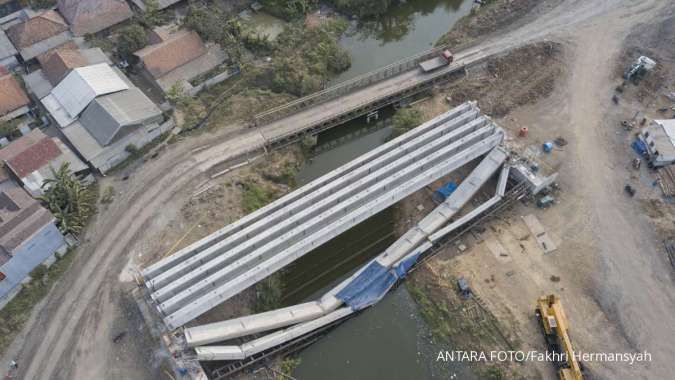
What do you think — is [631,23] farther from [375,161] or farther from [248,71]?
[248,71]

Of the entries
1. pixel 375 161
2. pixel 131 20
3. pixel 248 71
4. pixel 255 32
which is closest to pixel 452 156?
pixel 375 161

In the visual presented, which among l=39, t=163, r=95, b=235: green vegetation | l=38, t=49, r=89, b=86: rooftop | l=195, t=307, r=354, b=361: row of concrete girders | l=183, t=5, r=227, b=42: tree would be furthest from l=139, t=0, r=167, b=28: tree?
l=195, t=307, r=354, b=361: row of concrete girders

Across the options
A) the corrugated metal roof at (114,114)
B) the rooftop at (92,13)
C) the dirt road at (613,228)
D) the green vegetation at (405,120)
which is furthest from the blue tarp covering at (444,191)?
the rooftop at (92,13)

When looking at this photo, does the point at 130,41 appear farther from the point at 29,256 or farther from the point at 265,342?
the point at 265,342

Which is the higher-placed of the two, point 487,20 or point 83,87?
point 83,87

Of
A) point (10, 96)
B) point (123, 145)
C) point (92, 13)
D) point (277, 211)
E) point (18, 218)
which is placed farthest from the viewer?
point (92, 13)

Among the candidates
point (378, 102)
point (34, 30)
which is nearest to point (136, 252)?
point (378, 102)

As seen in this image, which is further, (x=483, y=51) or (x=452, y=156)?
(x=483, y=51)
